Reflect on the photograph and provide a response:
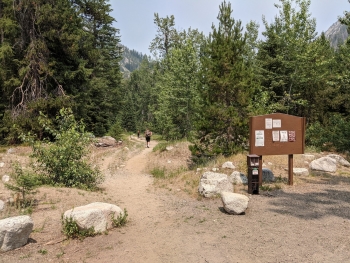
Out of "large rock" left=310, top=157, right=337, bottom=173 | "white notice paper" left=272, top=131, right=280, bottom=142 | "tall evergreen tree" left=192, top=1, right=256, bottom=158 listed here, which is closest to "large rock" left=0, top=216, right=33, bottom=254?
"white notice paper" left=272, top=131, right=280, bottom=142

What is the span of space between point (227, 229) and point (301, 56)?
18.3 metres

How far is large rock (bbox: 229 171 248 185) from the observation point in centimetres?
1010

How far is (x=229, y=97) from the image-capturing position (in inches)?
Result: 527

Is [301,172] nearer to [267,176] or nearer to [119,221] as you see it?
[267,176]

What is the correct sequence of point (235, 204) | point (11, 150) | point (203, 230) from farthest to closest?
point (11, 150) < point (235, 204) < point (203, 230)

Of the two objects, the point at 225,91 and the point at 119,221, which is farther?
the point at 225,91

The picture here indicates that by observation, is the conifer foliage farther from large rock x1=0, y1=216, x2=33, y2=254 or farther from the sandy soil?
large rock x1=0, y1=216, x2=33, y2=254

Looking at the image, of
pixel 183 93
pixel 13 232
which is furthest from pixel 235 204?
pixel 183 93

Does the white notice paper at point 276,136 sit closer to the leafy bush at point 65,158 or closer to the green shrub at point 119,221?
the green shrub at point 119,221

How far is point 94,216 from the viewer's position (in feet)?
18.1

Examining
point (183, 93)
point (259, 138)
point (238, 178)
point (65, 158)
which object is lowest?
point (238, 178)

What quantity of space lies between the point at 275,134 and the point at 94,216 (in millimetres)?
6729

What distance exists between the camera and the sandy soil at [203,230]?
468 centimetres

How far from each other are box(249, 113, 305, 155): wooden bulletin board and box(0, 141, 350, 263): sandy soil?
1.40m
